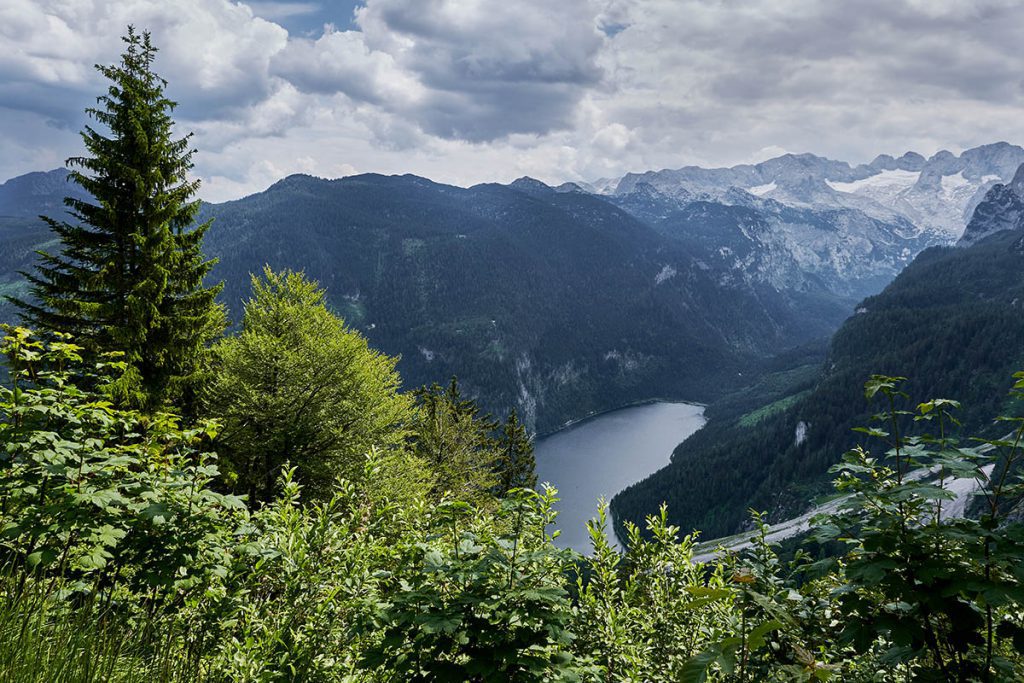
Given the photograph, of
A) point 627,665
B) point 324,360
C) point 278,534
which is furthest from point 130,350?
point 627,665

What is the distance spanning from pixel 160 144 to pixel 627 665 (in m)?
24.9

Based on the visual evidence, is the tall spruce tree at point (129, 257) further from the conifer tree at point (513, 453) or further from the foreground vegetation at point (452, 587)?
the conifer tree at point (513, 453)

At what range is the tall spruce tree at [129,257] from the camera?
808 inches

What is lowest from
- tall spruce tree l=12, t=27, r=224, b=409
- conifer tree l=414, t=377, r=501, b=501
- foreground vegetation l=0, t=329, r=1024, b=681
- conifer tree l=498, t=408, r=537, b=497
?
conifer tree l=498, t=408, r=537, b=497

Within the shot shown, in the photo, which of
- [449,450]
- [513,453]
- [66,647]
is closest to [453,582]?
[66,647]

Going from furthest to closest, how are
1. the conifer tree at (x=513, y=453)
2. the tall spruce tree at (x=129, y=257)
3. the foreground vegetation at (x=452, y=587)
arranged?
the conifer tree at (x=513, y=453) → the tall spruce tree at (x=129, y=257) → the foreground vegetation at (x=452, y=587)

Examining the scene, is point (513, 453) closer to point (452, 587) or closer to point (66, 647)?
point (452, 587)

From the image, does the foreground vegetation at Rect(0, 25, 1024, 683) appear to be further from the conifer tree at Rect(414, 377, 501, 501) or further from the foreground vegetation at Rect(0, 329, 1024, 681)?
the conifer tree at Rect(414, 377, 501, 501)

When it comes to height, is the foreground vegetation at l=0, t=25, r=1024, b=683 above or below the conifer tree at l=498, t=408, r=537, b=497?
above

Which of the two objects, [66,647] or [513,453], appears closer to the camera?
[66,647]

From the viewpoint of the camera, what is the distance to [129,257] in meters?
21.3

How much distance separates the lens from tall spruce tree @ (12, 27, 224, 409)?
2052 centimetres

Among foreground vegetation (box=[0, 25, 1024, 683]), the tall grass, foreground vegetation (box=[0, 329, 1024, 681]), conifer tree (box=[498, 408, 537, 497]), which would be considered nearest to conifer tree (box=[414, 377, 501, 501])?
conifer tree (box=[498, 408, 537, 497])

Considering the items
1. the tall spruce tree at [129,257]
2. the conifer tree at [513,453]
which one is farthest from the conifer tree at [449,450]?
the tall spruce tree at [129,257]
